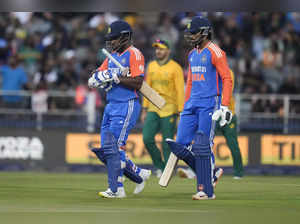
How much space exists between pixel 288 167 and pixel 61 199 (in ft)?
29.8

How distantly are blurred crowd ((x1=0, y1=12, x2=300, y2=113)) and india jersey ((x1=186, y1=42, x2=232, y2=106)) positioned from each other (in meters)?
9.93

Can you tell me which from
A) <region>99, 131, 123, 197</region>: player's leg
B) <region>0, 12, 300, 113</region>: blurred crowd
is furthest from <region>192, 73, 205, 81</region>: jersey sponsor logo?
<region>0, 12, 300, 113</region>: blurred crowd

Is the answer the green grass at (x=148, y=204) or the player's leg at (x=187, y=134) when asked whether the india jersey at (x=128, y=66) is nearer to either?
the player's leg at (x=187, y=134)

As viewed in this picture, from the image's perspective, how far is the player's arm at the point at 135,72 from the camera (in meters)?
10.1

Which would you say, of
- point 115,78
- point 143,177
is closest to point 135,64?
point 115,78

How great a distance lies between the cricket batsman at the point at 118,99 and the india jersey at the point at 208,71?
715 mm

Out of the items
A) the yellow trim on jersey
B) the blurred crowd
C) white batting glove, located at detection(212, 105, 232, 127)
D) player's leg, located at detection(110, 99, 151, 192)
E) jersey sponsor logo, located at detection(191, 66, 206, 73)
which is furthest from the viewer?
the blurred crowd

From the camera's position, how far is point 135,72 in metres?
10.1

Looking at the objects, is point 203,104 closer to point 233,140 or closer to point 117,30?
point 117,30

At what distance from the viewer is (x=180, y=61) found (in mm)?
20953

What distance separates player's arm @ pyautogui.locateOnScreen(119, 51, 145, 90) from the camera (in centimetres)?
1005

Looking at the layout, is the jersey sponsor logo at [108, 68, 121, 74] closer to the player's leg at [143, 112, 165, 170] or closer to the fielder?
the fielder

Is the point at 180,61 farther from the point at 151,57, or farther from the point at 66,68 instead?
the point at 66,68

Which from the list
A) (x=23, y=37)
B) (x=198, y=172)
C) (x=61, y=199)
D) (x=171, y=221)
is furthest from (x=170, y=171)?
(x=23, y=37)
